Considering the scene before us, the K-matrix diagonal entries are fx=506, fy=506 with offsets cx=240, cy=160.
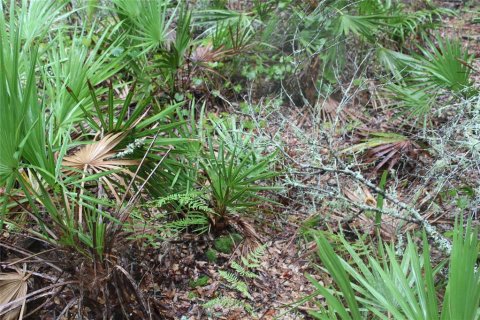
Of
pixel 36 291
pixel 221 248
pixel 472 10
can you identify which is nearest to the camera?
pixel 36 291

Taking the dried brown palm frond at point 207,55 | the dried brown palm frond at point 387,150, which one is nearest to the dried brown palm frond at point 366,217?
the dried brown palm frond at point 387,150

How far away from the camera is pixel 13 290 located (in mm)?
2426

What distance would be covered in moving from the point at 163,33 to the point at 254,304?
244cm

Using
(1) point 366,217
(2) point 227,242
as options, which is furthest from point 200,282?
(1) point 366,217

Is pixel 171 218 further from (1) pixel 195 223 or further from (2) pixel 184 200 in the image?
(2) pixel 184 200

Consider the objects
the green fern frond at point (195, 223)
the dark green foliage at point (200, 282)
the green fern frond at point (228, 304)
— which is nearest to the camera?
the green fern frond at point (228, 304)

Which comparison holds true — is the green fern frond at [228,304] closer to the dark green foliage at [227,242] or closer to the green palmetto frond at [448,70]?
the dark green foliage at [227,242]

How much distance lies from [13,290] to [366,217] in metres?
2.27

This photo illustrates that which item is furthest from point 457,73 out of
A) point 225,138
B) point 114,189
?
point 114,189

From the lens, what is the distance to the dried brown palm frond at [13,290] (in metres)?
2.35

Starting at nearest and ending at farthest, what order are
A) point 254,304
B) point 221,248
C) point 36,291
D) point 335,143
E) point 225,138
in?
point 36,291
point 254,304
point 221,248
point 225,138
point 335,143

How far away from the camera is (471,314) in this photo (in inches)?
62.1

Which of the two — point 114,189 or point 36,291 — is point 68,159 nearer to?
point 114,189

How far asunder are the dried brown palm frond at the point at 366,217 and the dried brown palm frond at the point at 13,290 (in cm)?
197
